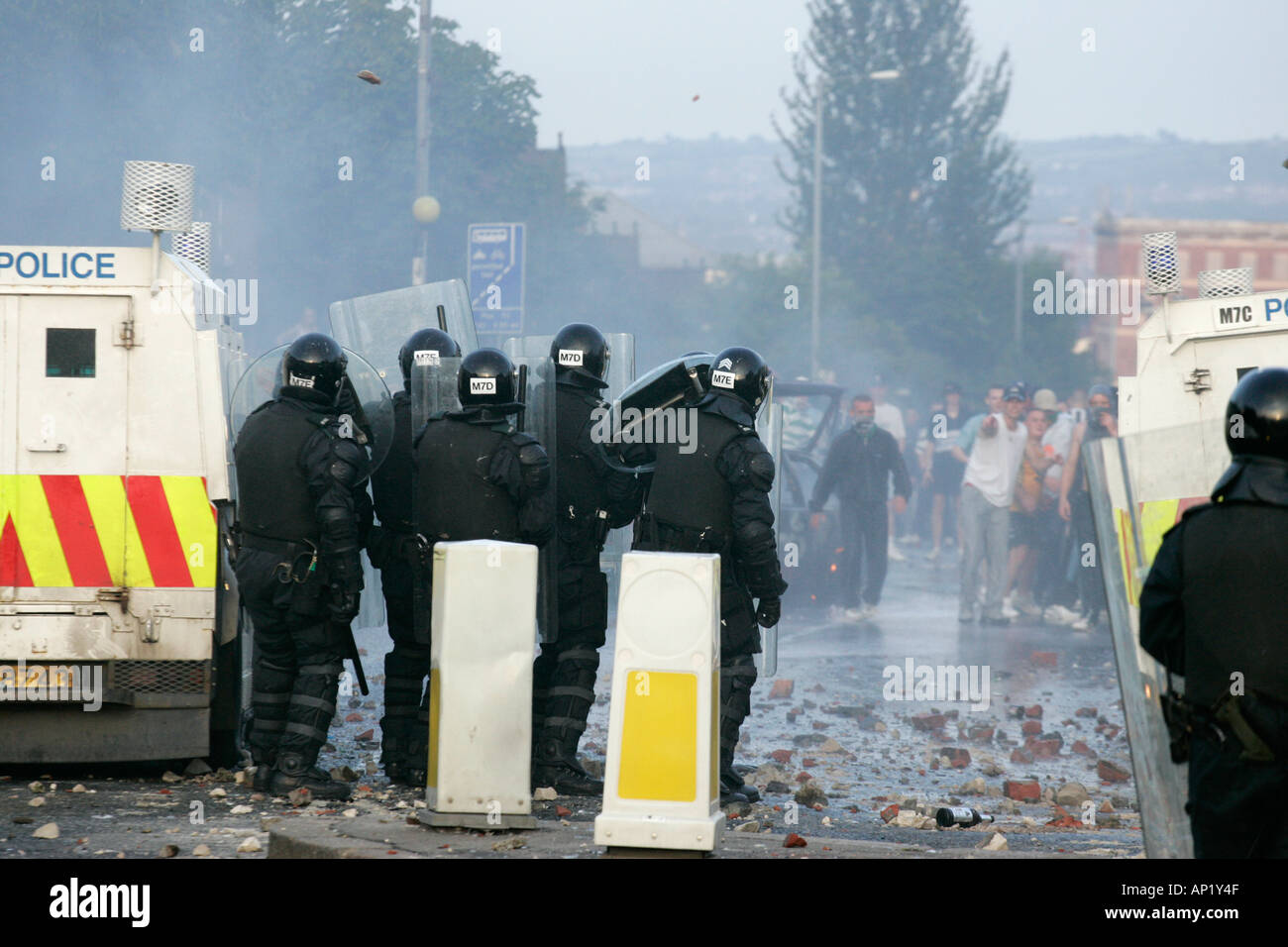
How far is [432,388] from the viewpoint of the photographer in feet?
24.6

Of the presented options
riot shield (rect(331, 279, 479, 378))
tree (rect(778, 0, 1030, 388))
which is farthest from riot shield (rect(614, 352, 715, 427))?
tree (rect(778, 0, 1030, 388))

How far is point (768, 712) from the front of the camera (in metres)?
10.2

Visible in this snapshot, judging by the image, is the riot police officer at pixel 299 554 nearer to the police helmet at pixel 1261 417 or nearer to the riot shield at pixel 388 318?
the riot shield at pixel 388 318

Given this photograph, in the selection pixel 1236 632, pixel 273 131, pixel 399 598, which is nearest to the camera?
pixel 1236 632

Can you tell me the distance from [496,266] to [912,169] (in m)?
38.9

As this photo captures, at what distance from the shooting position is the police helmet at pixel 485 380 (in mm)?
6977

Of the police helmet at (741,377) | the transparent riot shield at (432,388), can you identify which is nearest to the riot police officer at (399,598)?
the transparent riot shield at (432,388)

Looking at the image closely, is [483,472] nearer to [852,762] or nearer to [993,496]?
[852,762]

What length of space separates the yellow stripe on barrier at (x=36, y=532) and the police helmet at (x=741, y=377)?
3079 millimetres

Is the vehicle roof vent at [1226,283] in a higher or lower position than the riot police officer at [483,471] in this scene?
higher

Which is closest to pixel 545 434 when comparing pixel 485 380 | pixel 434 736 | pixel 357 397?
pixel 485 380

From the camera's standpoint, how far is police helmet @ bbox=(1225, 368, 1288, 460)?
4.12 meters
